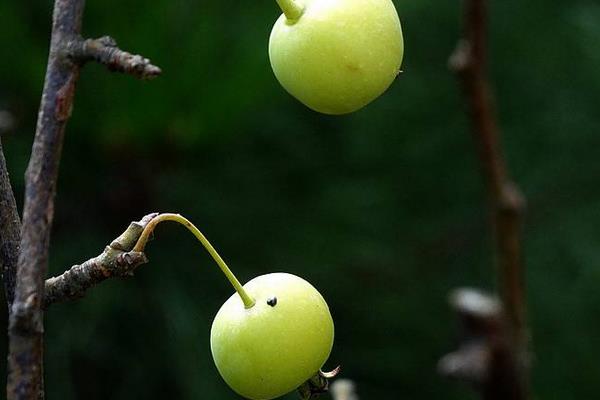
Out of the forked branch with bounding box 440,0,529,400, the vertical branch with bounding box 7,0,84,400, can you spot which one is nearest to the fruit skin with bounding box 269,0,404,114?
the vertical branch with bounding box 7,0,84,400

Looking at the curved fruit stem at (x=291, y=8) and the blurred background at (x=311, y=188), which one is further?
the blurred background at (x=311, y=188)

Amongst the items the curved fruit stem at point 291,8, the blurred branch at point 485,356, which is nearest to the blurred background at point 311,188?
the blurred branch at point 485,356

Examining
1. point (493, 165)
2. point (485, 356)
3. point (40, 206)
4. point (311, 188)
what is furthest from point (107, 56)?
point (311, 188)

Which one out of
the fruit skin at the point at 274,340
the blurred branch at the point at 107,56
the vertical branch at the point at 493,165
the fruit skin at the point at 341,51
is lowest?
the vertical branch at the point at 493,165

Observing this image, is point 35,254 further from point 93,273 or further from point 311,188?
point 311,188

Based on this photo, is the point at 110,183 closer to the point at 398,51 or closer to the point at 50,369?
the point at 50,369

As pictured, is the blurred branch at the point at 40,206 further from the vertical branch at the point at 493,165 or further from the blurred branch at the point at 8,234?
the vertical branch at the point at 493,165
